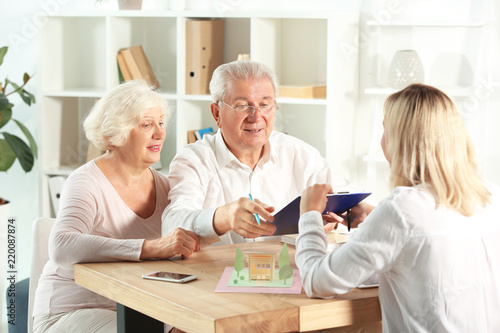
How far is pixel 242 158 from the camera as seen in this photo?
251 cm

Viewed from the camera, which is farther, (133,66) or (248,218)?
(133,66)

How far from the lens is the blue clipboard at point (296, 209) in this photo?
1929 millimetres

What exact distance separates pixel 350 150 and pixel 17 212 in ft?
6.91

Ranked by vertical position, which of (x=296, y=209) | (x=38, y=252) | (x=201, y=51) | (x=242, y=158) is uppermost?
(x=201, y=51)

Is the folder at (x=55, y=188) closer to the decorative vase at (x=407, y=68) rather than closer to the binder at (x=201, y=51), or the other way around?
the binder at (x=201, y=51)

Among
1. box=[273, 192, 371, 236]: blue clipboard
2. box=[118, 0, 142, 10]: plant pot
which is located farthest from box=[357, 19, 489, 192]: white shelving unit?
box=[273, 192, 371, 236]: blue clipboard

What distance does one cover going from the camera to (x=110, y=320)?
208 centimetres

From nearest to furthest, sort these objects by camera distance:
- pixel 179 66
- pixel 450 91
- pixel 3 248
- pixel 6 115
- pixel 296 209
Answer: pixel 296 209, pixel 450 91, pixel 3 248, pixel 179 66, pixel 6 115

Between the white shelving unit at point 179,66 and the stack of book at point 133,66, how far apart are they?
39 millimetres

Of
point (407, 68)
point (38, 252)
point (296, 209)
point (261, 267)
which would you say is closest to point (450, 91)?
point (407, 68)

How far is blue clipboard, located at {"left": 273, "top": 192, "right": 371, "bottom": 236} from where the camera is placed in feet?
6.33

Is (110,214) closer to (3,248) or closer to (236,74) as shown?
(236,74)

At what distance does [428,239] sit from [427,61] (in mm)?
2196

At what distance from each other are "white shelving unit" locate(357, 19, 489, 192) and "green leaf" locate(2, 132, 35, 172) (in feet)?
5.92
